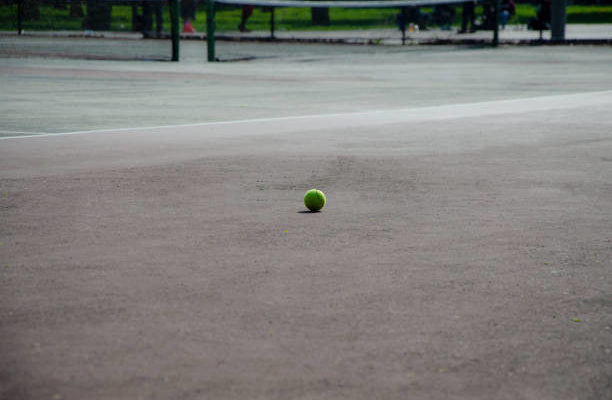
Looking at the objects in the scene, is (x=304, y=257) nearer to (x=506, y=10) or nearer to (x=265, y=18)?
(x=506, y=10)

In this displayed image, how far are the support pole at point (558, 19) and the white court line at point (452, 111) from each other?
1655 centimetres

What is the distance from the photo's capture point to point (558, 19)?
34094 millimetres

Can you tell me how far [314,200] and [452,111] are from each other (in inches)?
308

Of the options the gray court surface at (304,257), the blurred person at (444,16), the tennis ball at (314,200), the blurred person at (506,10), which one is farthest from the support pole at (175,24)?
the blurred person at (506,10)

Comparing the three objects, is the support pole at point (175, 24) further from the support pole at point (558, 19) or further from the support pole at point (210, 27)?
the support pole at point (558, 19)

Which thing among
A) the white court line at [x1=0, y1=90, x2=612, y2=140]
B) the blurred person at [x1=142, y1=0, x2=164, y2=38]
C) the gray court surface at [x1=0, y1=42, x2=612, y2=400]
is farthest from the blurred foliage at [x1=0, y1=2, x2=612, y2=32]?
the gray court surface at [x1=0, y1=42, x2=612, y2=400]

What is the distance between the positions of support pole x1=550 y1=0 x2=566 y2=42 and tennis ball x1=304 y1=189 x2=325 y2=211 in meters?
27.5

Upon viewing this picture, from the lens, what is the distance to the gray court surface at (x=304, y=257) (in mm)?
4055

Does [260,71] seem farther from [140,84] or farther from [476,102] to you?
[476,102]

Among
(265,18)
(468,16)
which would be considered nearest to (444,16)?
(468,16)

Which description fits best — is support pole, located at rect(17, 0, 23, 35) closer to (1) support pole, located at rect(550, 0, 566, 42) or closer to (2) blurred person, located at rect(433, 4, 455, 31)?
(1) support pole, located at rect(550, 0, 566, 42)

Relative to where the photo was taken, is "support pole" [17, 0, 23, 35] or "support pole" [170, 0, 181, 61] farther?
"support pole" [17, 0, 23, 35]

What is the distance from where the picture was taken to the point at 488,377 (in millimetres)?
3994

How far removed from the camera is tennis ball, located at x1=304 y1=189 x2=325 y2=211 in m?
7.27
